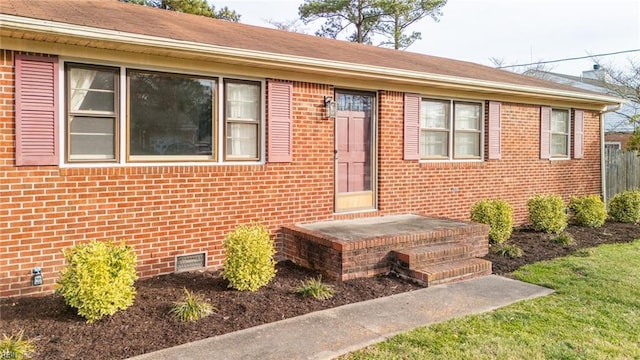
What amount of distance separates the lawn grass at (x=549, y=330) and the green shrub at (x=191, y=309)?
159 centimetres

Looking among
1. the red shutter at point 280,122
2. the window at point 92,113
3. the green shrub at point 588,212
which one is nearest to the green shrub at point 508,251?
the green shrub at point 588,212

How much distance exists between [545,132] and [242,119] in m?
7.14

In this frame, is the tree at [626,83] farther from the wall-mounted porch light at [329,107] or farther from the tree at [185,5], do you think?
the wall-mounted porch light at [329,107]

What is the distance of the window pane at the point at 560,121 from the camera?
10.6 metres

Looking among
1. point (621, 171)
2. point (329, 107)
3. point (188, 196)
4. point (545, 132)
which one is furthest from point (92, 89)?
point (621, 171)

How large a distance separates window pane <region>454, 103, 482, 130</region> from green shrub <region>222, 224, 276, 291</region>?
17.3 ft

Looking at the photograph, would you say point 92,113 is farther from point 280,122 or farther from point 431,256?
point 431,256

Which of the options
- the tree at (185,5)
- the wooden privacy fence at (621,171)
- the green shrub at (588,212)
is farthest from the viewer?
the tree at (185,5)

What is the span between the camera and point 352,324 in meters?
4.27

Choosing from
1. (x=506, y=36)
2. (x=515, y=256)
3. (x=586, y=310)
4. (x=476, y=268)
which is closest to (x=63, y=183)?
(x=476, y=268)

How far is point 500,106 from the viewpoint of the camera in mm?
9336

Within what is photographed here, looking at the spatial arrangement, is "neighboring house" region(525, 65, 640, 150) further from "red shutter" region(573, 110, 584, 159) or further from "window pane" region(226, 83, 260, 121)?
"window pane" region(226, 83, 260, 121)

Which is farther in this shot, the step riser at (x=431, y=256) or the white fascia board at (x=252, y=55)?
the step riser at (x=431, y=256)

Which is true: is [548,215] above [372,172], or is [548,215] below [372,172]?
below
